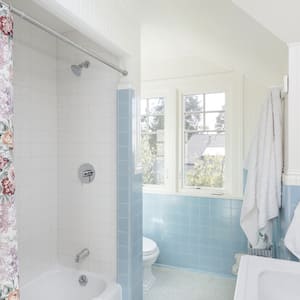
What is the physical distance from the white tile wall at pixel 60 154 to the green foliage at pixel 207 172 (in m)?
1.28

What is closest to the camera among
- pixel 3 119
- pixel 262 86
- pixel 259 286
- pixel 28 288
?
pixel 3 119

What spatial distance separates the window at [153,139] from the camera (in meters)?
3.16

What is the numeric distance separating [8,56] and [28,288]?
64.6 inches

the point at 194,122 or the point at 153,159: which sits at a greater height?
the point at 194,122

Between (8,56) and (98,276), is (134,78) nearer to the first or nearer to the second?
(8,56)

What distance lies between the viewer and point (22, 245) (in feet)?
6.31

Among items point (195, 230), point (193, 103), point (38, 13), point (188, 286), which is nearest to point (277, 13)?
point (38, 13)

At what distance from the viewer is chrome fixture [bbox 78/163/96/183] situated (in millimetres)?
2070

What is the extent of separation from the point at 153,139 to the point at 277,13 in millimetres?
2022

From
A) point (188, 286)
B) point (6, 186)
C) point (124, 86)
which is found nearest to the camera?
point (6, 186)

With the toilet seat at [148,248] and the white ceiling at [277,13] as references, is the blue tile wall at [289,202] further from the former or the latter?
the toilet seat at [148,248]

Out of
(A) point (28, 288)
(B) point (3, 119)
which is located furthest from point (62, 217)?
(B) point (3, 119)

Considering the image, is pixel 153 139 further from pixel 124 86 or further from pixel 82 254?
pixel 82 254

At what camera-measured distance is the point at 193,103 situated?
10.00ft
